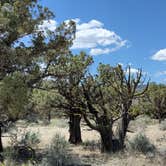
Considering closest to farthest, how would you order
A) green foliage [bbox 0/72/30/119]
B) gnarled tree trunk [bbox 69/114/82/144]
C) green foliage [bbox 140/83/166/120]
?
green foliage [bbox 0/72/30/119] < gnarled tree trunk [bbox 69/114/82/144] < green foliage [bbox 140/83/166/120]

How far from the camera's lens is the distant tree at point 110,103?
66.1 ft

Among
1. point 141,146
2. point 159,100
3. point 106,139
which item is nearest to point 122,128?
point 106,139

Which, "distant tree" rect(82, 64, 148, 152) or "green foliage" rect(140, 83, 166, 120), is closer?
"distant tree" rect(82, 64, 148, 152)

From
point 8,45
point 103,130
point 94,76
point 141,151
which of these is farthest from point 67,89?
point 8,45

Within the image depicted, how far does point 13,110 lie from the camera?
13.7m

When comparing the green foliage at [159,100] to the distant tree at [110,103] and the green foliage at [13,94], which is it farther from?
the green foliage at [13,94]

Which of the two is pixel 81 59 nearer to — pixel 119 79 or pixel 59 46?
pixel 119 79

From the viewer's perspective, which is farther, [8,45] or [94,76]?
[94,76]

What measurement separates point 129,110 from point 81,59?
12.3 feet

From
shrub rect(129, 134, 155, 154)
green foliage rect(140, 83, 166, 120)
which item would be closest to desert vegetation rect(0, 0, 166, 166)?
shrub rect(129, 134, 155, 154)

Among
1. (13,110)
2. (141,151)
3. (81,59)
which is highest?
(81,59)

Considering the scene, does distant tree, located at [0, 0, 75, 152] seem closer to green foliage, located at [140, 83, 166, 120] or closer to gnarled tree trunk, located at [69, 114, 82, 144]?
gnarled tree trunk, located at [69, 114, 82, 144]

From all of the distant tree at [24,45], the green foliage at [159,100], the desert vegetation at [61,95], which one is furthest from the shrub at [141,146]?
the green foliage at [159,100]

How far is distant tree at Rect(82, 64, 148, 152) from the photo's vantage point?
20.2 metres
